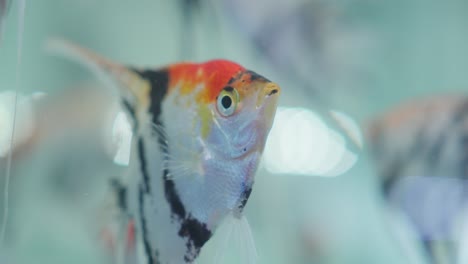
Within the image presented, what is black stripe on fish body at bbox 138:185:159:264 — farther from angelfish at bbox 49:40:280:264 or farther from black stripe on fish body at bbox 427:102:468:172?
black stripe on fish body at bbox 427:102:468:172

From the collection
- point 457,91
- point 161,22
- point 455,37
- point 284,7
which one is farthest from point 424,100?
point 161,22

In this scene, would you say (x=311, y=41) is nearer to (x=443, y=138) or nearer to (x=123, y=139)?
(x=443, y=138)

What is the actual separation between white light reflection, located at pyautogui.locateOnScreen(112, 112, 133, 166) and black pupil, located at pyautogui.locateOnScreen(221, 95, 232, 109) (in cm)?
6

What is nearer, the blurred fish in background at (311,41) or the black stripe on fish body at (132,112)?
the black stripe on fish body at (132,112)

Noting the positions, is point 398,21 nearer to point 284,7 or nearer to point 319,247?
point 284,7

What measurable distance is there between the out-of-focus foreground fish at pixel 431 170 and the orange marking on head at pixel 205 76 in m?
0.90

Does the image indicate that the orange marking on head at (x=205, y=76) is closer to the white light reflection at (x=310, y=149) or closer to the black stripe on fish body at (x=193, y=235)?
the black stripe on fish body at (x=193, y=235)

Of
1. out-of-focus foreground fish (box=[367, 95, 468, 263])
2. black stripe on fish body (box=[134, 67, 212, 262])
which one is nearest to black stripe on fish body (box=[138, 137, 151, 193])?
black stripe on fish body (box=[134, 67, 212, 262])

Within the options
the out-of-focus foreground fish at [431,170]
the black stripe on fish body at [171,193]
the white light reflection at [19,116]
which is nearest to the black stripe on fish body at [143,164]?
the black stripe on fish body at [171,193]

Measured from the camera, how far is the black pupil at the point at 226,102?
24 centimetres

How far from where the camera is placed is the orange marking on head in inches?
9.8

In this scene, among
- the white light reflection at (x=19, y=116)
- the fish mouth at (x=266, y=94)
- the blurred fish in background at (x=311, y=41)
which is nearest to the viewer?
the fish mouth at (x=266, y=94)

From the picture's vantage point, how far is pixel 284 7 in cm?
107

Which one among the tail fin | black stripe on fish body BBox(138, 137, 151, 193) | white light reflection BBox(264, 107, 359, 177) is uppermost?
white light reflection BBox(264, 107, 359, 177)
